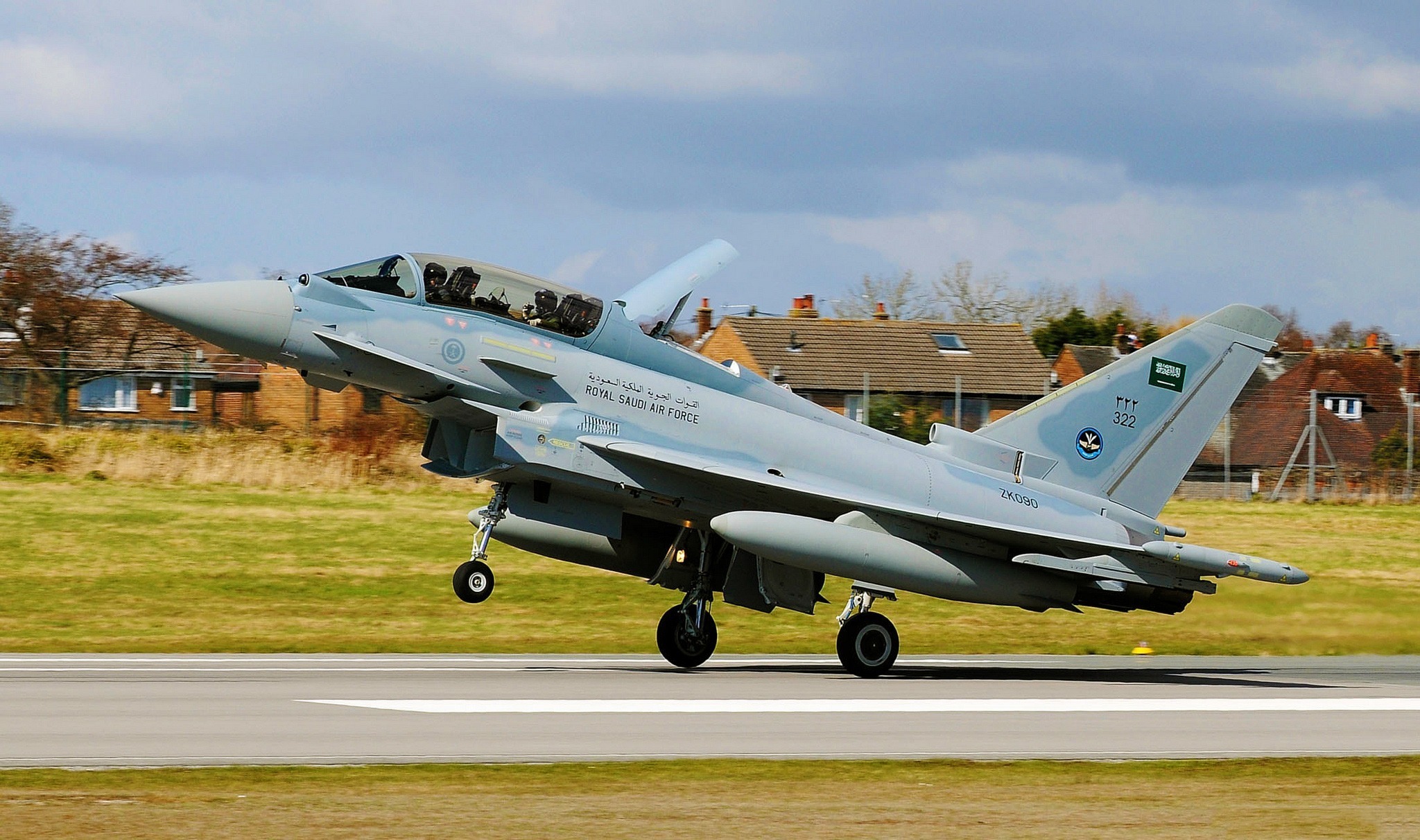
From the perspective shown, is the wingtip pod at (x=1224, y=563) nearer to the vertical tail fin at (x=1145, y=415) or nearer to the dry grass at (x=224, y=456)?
the vertical tail fin at (x=1145, y=415)

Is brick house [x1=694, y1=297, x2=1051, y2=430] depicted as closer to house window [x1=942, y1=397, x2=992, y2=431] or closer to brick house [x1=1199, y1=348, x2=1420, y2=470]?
house window [x1=942, y1=397, x2=992, y2=431]

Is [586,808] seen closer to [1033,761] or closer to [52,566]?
[1033,761]

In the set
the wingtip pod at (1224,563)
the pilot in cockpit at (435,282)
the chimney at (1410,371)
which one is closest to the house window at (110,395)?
the pilot in cockpit at (435,282)

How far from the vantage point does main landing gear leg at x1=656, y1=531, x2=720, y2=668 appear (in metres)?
16.4

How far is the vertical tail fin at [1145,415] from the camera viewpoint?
Answer: 1723cm

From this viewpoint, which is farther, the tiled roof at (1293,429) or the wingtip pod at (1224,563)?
the tiled roof at (1293,429)

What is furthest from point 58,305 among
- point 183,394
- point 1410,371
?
point 1410,371

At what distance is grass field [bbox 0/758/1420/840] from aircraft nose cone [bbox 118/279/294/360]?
6.00 meters

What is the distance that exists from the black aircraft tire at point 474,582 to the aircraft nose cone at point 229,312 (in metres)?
2.70

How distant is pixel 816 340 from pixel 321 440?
23.8 meters

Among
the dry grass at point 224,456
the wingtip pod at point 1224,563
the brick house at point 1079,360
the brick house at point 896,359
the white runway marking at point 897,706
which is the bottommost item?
the white runway marking at point 897,706

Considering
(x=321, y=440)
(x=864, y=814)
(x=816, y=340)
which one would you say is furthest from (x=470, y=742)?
(x=816, y=340)

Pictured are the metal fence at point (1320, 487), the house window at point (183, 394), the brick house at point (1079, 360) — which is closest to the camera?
the house window at point (183, 394)

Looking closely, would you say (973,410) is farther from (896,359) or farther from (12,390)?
(12,390)
